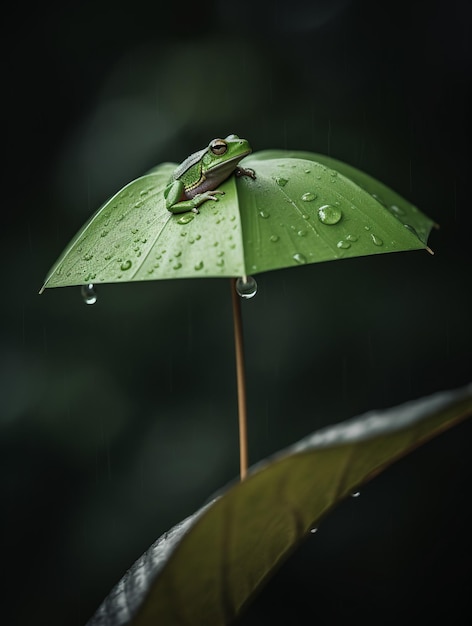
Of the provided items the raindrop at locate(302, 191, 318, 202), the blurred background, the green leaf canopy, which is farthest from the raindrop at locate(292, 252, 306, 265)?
the blurred background

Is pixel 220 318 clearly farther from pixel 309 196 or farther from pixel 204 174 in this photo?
pixel 309 196

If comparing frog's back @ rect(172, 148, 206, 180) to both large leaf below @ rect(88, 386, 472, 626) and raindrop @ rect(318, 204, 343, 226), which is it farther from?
large leaf below @ rect(88, 386, 472, 626)

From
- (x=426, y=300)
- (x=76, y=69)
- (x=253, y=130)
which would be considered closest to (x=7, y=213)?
(x=76, y=69)

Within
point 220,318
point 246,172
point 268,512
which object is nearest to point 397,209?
point 246,172

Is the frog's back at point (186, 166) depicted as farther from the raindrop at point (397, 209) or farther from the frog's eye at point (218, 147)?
the raindrop at point (397, 209)

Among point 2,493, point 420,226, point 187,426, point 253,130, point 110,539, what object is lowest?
point 110,539

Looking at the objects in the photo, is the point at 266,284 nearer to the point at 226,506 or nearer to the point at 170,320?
the point at 170,320
